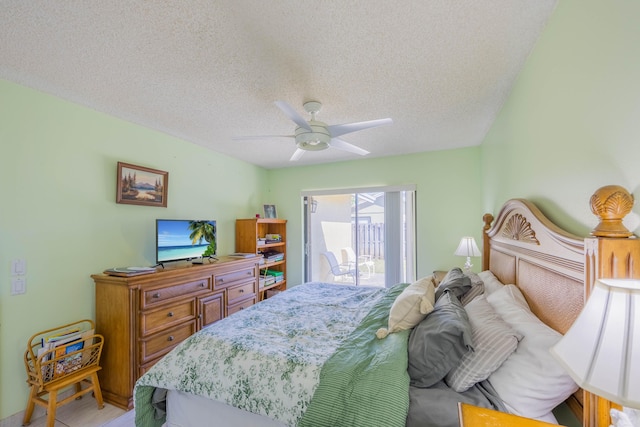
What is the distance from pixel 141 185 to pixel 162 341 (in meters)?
1.54

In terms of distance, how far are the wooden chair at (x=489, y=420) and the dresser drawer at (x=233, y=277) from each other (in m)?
2.67

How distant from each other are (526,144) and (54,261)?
3532 mm

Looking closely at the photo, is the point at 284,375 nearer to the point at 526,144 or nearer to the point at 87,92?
the point at 526,144

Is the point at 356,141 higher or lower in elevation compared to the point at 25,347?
higher

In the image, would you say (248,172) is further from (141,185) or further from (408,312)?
(408,312)

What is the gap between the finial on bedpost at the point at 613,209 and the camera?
0.73 meters

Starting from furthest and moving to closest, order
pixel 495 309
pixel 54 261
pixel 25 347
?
1. pixel 54 261
2. pixel 25 347
3. pixel 495 309

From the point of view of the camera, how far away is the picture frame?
8.32 feet

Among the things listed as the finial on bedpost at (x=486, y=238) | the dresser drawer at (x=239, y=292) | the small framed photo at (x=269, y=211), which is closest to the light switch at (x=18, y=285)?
the dresser drawer at (x=239, y=292)

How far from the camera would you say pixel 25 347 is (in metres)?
1.94

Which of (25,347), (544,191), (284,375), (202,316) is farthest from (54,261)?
(544,191)

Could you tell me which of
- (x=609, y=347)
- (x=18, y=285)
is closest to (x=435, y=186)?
(x=609, y=347)

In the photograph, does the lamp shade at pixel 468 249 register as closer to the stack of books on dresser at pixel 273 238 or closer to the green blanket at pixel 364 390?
the green blanket at pixel 364 390

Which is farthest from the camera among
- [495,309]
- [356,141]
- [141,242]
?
[356,141]
